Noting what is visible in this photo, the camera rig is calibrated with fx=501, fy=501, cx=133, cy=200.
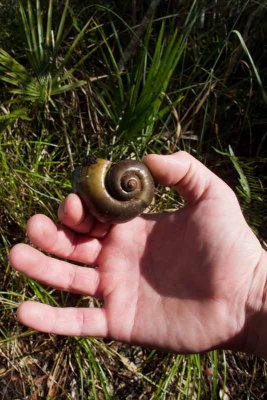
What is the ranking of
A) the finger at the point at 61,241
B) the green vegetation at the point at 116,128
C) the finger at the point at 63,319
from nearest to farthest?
the finger at the point at 63,319, the finger at the point at 61,241, the green vegetation at the point at 116,128

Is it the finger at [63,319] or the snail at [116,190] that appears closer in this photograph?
the finger at [63,319]

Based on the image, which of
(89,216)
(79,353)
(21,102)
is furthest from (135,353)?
(21,102)

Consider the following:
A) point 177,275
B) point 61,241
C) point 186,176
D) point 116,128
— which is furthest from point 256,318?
point 116,128

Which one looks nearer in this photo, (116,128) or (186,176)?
(186,176)

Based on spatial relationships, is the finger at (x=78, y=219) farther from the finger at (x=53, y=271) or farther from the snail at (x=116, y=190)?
the finger at (x=53, y=271)

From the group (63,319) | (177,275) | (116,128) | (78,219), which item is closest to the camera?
(63,319)

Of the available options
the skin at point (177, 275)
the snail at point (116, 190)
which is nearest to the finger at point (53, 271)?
the skin at point (177, 275)

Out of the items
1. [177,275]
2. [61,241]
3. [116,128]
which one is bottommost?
[177,275]

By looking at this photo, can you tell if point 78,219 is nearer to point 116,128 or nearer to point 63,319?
point 63,319
